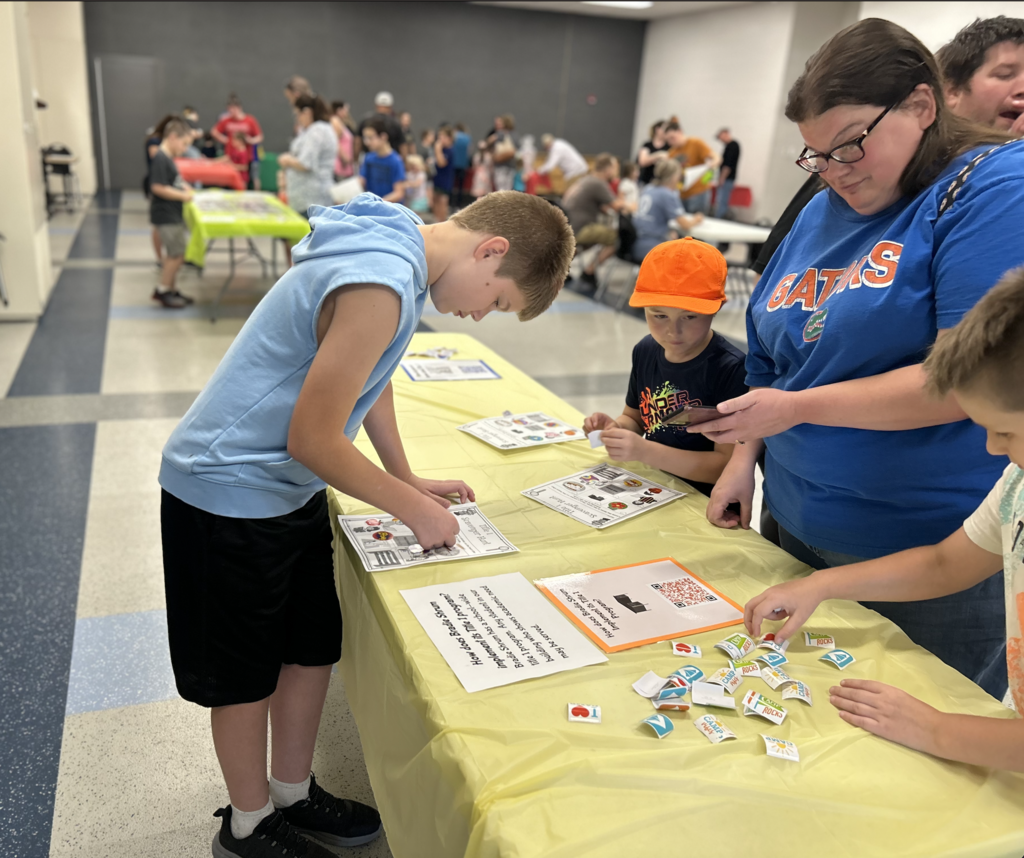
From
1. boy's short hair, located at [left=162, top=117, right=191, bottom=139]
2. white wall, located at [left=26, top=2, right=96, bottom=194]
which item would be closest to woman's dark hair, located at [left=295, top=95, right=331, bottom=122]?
boy's short hair, located at [left=162, top=117, right=191, bottom=139]

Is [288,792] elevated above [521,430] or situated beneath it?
situated beneath

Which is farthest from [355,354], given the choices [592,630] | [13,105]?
[13,105]

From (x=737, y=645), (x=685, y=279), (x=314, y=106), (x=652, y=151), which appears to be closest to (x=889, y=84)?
(x=685, y=279)

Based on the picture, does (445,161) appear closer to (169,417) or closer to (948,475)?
(169,417)

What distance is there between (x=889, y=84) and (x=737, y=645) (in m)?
0.81

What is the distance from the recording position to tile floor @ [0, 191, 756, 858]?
1575 mm

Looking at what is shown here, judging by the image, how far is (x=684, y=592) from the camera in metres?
1.25

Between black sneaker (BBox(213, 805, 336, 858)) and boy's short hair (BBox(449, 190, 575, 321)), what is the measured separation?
1.03 m

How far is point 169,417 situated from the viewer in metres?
3.68

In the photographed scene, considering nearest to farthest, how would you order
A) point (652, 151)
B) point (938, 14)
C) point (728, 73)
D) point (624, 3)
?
point (938, 14)
point (652, 151)
point (728, 73)
point (624, 3)

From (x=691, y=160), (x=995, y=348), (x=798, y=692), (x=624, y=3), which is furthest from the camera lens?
(x=624, y=3)

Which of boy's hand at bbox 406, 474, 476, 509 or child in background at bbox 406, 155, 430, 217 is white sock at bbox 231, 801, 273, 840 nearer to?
boy's hand at bbox 406, 474, 476, 509

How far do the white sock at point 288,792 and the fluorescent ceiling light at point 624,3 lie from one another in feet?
45.0

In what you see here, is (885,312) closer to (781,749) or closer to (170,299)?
(781,749)
